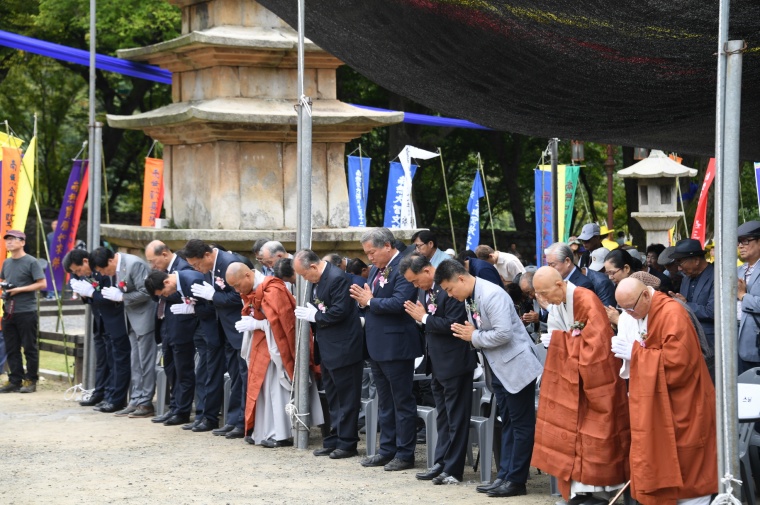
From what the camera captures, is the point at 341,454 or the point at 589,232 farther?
the point at 589,232

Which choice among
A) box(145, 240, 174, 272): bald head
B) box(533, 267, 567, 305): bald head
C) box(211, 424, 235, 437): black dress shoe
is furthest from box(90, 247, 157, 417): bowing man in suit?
box(533, 267, 567, 305): bald head

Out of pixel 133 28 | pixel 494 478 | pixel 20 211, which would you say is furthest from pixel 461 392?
pixel 133 28

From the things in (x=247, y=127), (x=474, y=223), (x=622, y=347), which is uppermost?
(x=247, y=127)

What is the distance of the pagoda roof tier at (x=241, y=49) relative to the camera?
13266 mm

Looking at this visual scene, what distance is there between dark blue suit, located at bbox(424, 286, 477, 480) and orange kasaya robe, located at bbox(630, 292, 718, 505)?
73.6 inches

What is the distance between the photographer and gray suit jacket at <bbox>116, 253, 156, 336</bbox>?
12.1 meters

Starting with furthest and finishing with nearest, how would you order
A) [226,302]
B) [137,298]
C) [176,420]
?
1. [137,298]
2. [176,420]
3. [226,302]

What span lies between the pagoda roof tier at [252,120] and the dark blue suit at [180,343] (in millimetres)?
2041

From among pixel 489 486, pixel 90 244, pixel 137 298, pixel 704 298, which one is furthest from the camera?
pixel 90 244

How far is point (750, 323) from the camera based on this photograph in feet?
26.9

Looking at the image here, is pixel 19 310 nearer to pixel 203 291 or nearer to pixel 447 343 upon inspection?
pixel 203 291

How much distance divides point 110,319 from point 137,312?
1.82 ft

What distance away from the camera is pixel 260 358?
1050 cm

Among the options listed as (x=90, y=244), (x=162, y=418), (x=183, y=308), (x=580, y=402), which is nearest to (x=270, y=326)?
(x=183, y=308)
